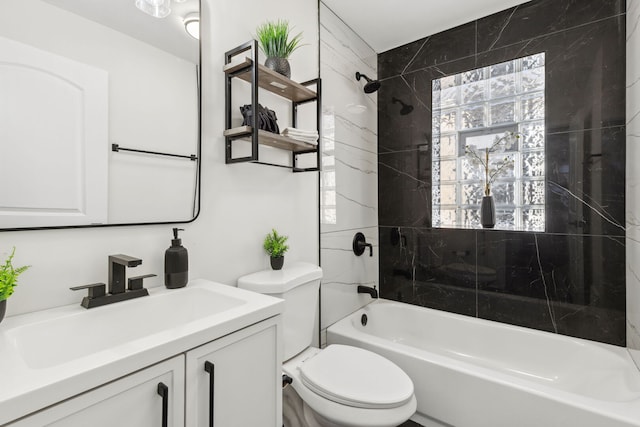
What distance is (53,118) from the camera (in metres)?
0.98

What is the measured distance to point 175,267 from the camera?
1.20 metres

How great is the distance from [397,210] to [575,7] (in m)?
1.70

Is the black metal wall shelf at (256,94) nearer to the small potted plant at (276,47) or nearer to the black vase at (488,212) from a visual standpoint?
the small potted plant at (276,47)

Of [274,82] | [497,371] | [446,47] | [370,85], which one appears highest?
[446,47]

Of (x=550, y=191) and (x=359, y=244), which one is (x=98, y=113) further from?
(x=550, y=191)

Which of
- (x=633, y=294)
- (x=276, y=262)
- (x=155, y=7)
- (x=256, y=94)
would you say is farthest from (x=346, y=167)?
(x=633, y=294)

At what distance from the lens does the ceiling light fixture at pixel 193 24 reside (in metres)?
1.33

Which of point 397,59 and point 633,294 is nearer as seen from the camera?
point 633,294

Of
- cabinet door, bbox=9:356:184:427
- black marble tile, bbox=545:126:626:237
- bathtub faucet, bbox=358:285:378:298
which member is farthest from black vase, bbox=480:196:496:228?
cabinet door, bbox=9:356:184:427

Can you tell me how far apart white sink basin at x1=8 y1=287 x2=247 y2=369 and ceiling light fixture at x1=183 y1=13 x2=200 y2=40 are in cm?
104

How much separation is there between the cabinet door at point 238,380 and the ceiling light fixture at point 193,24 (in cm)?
119

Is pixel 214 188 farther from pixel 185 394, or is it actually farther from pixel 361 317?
pixel 361 317

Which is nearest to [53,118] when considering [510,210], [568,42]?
[510,210]

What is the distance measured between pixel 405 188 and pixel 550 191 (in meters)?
0.97
